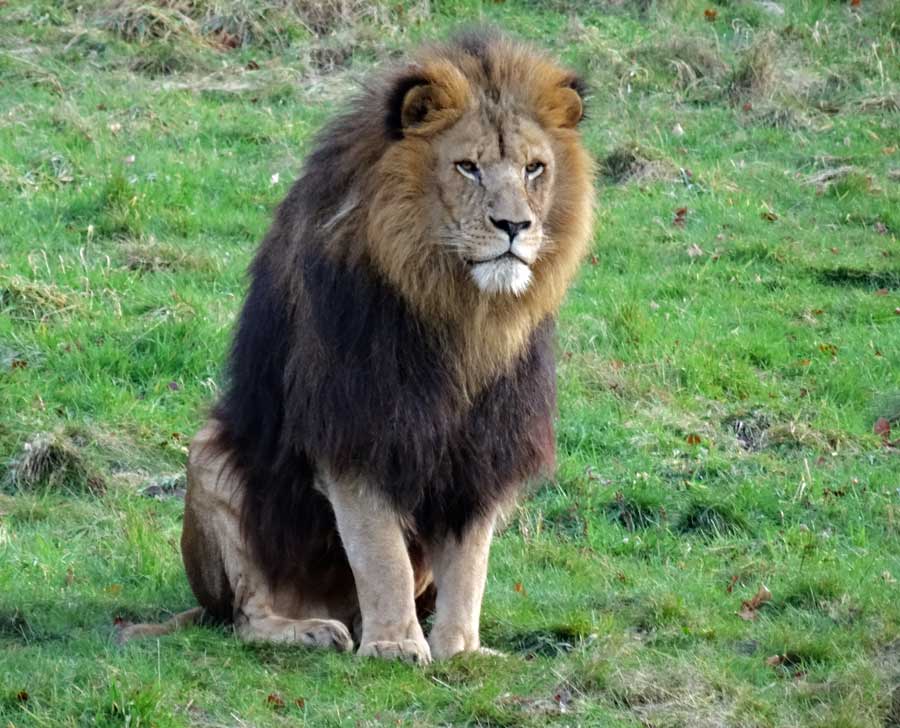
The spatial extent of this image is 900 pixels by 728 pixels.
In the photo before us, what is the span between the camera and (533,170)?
5.20 meters

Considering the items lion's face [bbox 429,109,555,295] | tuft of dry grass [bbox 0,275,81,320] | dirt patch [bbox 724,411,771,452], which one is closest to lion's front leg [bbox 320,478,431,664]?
lion's face [bbox 429,109,555,295]

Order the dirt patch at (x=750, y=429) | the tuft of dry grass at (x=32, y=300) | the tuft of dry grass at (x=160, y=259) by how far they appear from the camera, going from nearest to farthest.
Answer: the dirt patch at (x=750, y=429), the tuft of dry grass at (x=32, y=300), the tuft of dry grass at (x=160, y=259)

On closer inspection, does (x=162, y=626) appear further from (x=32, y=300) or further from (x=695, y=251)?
(x=695, y=251)

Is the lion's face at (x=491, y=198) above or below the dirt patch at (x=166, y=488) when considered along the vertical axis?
above

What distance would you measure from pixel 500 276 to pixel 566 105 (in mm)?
681

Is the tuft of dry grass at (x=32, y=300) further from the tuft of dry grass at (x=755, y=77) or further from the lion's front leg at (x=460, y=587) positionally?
the tuft of dry grass at (x=755, y=77)

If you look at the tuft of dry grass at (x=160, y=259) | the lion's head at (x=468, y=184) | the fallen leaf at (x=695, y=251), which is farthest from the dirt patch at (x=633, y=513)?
the fallen leaf at (x=695, y=251)

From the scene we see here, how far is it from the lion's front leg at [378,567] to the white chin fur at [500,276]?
30.0 inches

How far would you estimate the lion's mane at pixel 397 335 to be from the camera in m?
5.17

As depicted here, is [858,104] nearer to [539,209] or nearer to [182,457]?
[182,457]

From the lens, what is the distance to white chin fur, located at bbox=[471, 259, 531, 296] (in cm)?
504

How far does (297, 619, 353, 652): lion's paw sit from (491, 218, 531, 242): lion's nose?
1.40 m

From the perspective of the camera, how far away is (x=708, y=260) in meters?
10.6

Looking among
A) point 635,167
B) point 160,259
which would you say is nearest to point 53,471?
point 160,259
